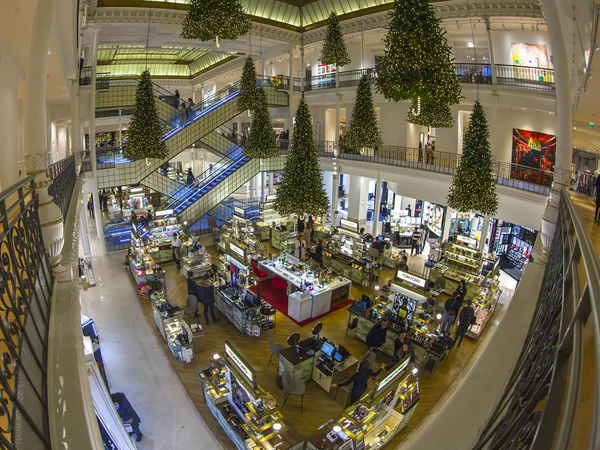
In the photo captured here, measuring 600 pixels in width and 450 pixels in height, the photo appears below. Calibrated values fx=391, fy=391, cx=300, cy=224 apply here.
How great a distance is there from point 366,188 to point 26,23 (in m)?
17.4

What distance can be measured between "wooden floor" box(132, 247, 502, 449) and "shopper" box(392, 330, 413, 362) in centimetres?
99

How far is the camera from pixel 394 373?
7.40m

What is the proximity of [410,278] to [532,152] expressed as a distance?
25.1ft

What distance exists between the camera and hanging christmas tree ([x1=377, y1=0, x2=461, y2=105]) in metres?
6.52

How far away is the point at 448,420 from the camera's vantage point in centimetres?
A: 316

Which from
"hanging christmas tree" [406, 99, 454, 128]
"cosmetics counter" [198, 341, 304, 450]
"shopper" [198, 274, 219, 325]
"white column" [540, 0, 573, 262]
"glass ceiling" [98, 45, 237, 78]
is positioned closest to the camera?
"white column" [540, 0, 573, 262]

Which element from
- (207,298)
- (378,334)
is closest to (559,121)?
(378,334)

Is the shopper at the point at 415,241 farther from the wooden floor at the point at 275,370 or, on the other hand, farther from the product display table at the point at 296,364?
the product display table at the point at 296,364

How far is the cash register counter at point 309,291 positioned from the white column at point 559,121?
743 cm

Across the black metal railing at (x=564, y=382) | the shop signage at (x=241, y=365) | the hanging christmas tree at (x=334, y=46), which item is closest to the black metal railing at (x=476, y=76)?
the hanging christmas tree at (x=334, y=46)

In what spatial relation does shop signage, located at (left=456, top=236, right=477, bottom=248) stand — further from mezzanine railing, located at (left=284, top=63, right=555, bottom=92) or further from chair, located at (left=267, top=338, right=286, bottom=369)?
chair, located at (left=267, top=338, right=286, bottom=369)

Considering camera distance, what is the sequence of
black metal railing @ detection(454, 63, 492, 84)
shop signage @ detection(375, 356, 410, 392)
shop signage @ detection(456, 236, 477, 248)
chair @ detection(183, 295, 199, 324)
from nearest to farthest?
shop signage @ detection(375, 356, 410, 392) < chair @ detection(183, 295, 199, 324) < black metal railing @ detection(454, 63, 492, 84) < shop signage @ detection(456, 236, 477, 248)

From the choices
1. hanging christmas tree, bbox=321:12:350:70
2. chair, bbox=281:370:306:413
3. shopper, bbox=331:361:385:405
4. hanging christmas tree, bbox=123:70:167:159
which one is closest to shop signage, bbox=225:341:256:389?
chair, bbox=281:370:306:413

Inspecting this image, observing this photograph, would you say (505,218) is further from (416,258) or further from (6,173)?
(6,173)
